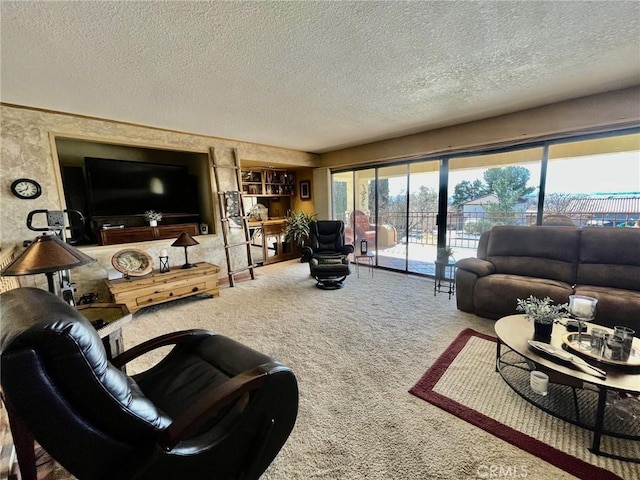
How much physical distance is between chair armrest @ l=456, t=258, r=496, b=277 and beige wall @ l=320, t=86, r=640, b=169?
5.57 feet

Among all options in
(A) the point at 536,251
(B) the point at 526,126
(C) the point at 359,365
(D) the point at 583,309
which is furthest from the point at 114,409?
(B) the point at 526,126

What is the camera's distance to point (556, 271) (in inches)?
117

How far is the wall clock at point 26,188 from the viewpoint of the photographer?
114 inches

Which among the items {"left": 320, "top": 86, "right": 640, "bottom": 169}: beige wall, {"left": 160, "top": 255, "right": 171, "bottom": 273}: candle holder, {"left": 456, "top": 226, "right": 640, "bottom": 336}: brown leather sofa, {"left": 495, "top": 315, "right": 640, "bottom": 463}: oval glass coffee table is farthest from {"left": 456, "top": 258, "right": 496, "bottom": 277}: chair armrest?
{"left": 160, "top": 255, "right": 171, "bottom": 273}: candle holder

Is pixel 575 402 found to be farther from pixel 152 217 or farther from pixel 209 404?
pixel 152 217

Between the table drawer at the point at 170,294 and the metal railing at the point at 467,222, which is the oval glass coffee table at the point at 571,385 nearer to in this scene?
the metal railing at the point at 467,222

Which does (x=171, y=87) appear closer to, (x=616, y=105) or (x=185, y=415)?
(x=185, y=415)

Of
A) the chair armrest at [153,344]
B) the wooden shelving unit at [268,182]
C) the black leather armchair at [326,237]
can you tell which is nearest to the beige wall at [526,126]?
the black leather armchair at [326,237]

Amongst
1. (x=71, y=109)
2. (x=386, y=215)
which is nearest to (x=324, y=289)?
(x=386, y=215)

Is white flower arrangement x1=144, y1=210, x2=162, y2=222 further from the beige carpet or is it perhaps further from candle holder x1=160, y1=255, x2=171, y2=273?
the beige carpet

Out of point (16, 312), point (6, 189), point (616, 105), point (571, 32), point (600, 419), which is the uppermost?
point (571, 32)

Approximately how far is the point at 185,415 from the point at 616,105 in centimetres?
446

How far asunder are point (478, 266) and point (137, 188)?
16.0 ft

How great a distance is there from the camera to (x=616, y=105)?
277 cm
